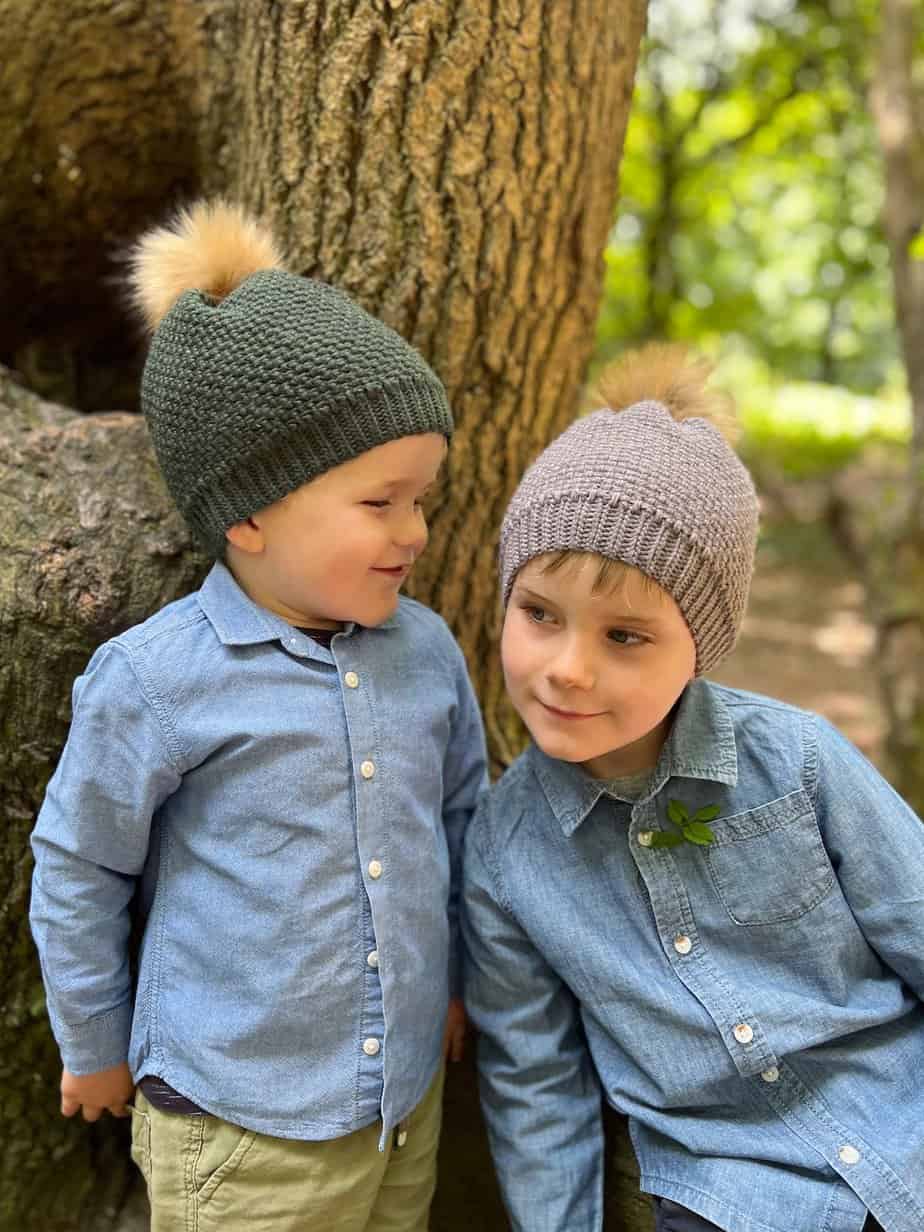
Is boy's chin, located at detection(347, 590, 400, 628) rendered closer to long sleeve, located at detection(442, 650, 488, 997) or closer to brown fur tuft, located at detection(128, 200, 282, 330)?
long sleeve, located at detection(442, 650, 488, 997)

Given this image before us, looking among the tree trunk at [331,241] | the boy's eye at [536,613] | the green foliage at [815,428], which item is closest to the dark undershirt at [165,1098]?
the boy's eye at [536,613]

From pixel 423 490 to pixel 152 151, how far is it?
1470 mm

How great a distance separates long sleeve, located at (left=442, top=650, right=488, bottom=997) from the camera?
217 cm

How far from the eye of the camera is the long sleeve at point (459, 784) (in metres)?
2.17

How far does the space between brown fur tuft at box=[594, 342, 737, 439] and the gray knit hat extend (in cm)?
11

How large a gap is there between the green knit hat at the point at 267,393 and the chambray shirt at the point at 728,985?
27.7 inches

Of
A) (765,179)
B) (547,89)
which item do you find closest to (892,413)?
(765,179)

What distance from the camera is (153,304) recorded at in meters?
1.98

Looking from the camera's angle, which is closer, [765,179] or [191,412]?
[191,412]

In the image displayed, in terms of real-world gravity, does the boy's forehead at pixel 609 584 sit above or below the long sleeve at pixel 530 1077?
above

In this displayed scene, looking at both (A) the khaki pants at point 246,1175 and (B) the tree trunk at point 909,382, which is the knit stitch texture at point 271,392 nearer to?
(A) the khaki pants at point 246,1175

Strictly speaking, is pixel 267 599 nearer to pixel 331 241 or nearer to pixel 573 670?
pixel 573 670

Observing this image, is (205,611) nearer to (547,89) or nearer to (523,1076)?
(523,1076)

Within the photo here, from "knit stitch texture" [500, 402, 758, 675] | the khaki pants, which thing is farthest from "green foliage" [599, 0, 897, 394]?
the khaki pants
